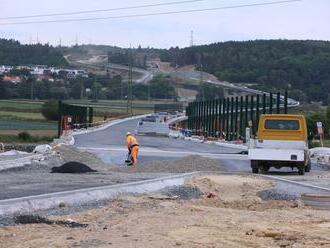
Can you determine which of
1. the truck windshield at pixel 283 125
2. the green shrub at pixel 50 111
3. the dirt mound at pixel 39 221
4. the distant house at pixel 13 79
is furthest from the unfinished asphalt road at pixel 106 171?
the distant house at pixel 13 79

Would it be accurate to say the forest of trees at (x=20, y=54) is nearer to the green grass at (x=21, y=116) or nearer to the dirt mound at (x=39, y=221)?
the green grass at (x=21, y=116)

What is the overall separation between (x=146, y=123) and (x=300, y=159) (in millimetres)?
44994

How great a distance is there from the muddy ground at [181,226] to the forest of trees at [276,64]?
86.2m

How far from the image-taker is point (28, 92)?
128750mm

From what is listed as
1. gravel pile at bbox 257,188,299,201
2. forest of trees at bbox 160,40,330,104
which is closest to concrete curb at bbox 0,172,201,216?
gravel pile at bbox 257,188,299,201

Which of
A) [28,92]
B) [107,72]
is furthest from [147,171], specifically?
[107,72]

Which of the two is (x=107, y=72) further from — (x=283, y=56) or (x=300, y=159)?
(x=300, y=159)

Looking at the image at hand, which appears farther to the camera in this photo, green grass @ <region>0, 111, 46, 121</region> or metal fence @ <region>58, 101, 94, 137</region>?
green grass @ <region>0, 111, 46, 121</region>

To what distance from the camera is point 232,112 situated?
64.4m

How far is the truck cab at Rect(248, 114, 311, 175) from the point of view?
30812 millimetres

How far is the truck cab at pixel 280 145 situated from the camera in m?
30.8

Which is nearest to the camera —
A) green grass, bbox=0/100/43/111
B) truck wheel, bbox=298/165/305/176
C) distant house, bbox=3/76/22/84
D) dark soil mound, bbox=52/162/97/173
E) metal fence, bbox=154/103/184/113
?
dark soil mound, bbox=52/162/97/173

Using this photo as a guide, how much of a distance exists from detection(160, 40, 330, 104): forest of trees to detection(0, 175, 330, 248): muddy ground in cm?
8623

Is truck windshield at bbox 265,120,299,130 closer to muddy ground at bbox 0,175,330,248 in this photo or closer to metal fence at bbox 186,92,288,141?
muddy ground at bbox 0,175,330,248
